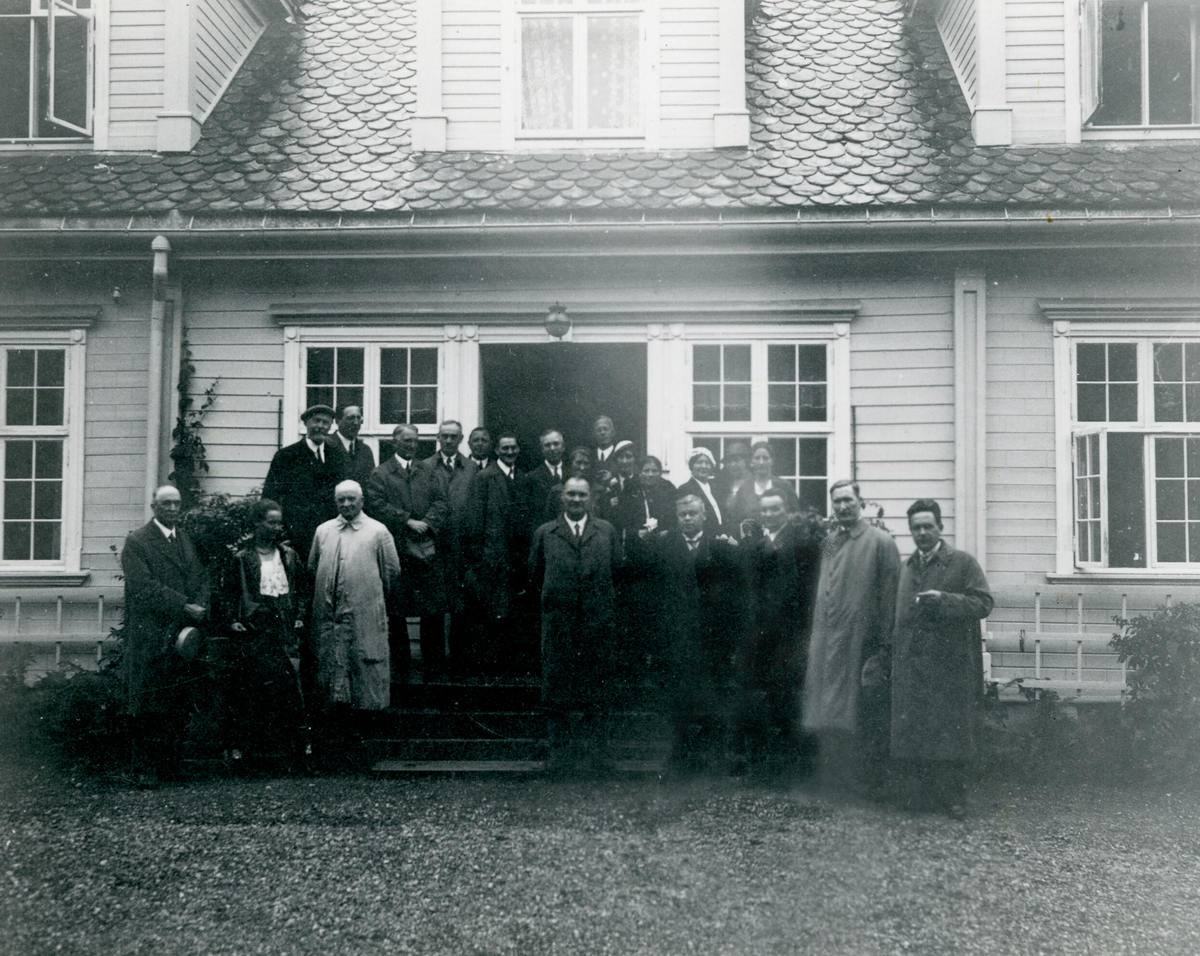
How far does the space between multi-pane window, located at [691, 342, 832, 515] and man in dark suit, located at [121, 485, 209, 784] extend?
3.77 m

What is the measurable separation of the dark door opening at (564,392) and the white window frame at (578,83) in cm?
168

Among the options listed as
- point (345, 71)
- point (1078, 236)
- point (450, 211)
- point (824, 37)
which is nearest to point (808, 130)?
point (824, 37)

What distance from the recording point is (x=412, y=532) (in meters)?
→ 6.53

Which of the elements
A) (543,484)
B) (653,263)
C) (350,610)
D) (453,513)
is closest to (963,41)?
(653,263)

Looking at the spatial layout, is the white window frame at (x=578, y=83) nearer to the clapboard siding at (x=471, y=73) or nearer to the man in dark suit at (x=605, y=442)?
the clapboard siding at (x=471, y=73)

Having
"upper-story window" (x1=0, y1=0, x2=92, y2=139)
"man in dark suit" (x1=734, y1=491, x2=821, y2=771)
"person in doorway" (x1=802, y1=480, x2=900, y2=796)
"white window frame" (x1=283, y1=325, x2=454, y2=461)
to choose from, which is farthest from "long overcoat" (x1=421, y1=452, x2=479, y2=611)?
"upper-story window" (x1=0, y1=0, x2=92, y2=139)

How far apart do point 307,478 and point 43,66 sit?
4.45 meters

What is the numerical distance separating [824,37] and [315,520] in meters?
6.08

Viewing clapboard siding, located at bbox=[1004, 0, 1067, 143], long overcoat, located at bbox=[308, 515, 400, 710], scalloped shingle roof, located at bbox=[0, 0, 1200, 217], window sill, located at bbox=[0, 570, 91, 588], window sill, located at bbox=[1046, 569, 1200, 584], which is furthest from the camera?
clapboard siding, located at bbox=[1004, 0, 1067, 143]

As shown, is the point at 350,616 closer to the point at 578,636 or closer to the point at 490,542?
the point at 490,542

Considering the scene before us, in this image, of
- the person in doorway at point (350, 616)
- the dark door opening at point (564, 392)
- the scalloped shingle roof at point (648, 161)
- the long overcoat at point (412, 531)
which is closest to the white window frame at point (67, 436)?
the scalloped shingle roof at point (648, 161)

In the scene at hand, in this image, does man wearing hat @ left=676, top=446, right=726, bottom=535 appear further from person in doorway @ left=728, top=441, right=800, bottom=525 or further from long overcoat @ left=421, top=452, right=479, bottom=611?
long overcoat @ left=421, top=452, right=479, bottom=611

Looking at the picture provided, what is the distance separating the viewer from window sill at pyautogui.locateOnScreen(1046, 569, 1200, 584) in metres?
7.13

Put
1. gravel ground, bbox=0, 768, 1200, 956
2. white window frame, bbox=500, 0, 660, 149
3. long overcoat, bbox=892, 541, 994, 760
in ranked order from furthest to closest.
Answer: white window frame, bbox=500, 0, 660, 149, long overcoat, bbox=892, 541, 994, 760, gravel ground, bbox=0, 768, 1200, 956
